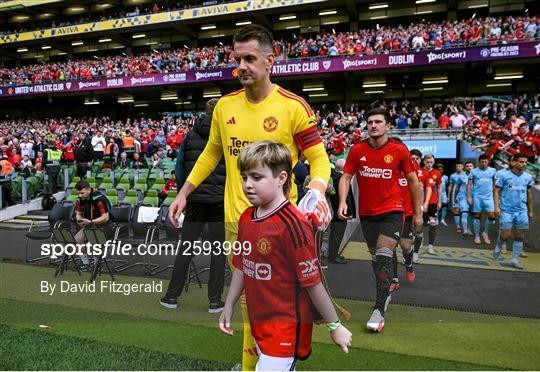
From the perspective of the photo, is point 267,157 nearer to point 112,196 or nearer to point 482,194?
point 482,194

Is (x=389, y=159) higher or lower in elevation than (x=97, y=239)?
higher

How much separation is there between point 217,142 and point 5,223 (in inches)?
486

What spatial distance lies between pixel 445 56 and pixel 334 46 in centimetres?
672

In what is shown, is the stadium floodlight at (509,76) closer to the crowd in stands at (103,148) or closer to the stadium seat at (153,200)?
the crowd in stands at (103,148)

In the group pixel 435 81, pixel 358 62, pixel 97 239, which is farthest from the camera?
pixel 435 81

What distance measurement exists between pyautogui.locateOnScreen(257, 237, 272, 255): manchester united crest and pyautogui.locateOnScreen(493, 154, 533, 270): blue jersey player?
6.32m

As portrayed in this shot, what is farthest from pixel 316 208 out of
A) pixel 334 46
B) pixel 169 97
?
pixel 169 97

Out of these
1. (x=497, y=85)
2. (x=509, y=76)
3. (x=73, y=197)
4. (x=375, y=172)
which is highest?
(x=509, y=76)

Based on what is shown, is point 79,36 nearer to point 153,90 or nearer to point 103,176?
point 153,90

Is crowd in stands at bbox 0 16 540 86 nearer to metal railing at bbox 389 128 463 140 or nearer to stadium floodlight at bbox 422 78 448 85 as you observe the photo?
stadium floodlight at bbox 422 78 448 85

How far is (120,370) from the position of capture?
3084mm

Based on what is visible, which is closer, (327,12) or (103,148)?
(103,148)

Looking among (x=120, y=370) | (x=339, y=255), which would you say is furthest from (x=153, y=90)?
(x=120, y=370)

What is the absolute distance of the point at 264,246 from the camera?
74.8 inches
